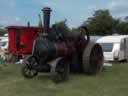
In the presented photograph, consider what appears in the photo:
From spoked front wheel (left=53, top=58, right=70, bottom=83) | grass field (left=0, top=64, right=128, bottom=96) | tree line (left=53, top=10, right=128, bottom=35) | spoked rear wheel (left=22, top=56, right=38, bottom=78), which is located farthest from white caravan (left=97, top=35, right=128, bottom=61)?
tree line (left=53, top=10, right=128, bottom=35)

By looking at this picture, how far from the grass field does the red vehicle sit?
9951mm

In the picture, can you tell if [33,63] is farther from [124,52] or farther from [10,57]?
[124,52]

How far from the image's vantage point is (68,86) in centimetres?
1166

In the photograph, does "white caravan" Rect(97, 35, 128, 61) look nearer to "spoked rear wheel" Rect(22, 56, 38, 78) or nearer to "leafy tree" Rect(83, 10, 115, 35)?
"spoked rear wheel" Rect(22, 56, 38, 78)

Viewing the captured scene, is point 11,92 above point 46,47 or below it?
below

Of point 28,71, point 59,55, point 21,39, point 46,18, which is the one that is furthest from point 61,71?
point 21,39

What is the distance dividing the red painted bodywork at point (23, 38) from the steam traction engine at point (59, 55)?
946cm

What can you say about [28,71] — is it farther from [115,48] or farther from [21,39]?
[115,48]

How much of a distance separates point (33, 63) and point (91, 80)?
2.13m

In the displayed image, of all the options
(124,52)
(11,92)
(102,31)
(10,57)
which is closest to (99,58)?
(11,92)

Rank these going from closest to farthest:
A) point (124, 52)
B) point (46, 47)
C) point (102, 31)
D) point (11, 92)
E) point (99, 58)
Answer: point (11, 92)
point (46, 47)
point (99, 58)
point (124, 52)
point (102, 31)

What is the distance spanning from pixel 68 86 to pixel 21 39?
13471mm

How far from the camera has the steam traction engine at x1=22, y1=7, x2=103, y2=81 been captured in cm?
1291

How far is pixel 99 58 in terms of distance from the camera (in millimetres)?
15633
